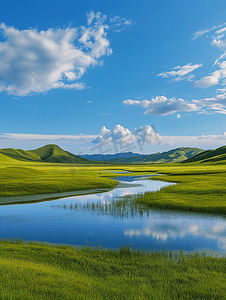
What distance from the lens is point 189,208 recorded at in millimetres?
29859

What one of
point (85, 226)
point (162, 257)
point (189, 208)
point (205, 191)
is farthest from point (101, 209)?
point (205, 191)

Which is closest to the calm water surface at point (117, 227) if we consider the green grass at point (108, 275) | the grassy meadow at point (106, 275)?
the grassy meadow at point (106, 275)

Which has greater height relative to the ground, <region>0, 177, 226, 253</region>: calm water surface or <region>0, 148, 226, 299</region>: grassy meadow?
<region>0, 148, 226, 299</region>: grassy meadow

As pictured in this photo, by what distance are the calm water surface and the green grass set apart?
146 inches

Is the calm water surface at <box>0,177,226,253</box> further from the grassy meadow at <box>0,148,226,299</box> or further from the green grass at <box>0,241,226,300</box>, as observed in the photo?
the green grass at <box>0,241,226,300</box>

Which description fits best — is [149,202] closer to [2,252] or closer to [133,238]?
[133,238]

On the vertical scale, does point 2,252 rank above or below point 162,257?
above

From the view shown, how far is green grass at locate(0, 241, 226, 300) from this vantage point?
8.41 metres

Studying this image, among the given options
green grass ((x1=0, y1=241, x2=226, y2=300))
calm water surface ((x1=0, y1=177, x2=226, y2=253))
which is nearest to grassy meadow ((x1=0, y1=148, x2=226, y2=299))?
green grass ((x1=0, y1=241, x2=226, y2=300))

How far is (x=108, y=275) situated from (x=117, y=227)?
12.1m

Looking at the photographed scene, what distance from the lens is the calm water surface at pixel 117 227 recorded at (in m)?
18.3

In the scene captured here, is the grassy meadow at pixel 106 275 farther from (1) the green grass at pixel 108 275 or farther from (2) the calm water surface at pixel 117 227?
(2) the calm water surface at pixel 117 227

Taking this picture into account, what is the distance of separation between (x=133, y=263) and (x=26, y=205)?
2900 cm

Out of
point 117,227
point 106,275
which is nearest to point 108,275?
point 106,275
